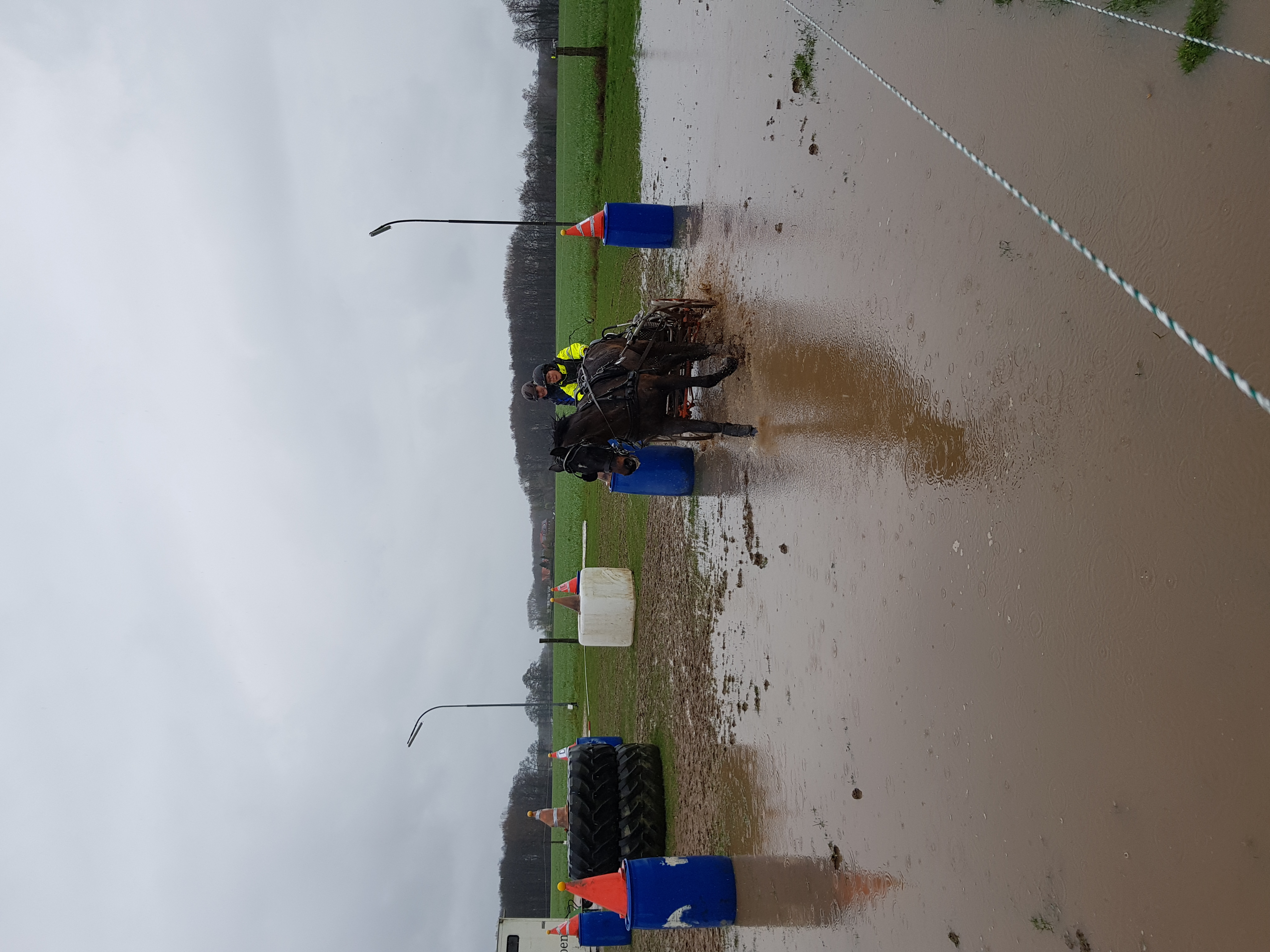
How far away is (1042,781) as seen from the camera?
11.7ft

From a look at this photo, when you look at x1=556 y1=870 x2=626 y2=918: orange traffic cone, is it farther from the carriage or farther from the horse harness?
the carriage

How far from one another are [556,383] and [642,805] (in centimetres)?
482

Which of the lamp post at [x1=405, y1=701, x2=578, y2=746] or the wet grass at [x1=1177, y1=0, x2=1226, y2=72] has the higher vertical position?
the wet grass at [x1=1177, y1=0, x2=1226, y2=72]

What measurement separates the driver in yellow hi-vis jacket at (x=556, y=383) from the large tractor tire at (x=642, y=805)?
13.5ft

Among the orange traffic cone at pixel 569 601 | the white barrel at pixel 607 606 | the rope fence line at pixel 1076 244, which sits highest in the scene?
the rope fence line at pixel 1076 244

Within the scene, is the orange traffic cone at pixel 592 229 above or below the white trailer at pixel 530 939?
above

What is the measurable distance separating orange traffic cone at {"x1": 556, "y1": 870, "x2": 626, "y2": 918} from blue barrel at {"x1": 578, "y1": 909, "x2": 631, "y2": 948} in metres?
1.87

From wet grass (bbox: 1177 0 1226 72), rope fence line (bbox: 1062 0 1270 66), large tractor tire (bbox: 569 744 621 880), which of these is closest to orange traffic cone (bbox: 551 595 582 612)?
large tractor tire (bbox: 569 744 621 880)

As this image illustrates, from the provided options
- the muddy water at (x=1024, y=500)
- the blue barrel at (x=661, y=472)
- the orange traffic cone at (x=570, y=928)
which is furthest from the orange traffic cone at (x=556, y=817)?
the muddy water at (x=1024, y=500)

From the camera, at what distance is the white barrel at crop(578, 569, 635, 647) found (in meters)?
11.5

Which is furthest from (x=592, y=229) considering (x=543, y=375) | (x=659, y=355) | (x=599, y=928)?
(x=599, y=928)

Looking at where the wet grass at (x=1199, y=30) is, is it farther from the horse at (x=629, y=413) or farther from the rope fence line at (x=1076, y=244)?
the horse at (x=629, y=413)

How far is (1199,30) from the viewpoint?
3244 mm

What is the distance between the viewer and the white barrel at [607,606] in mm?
11508
